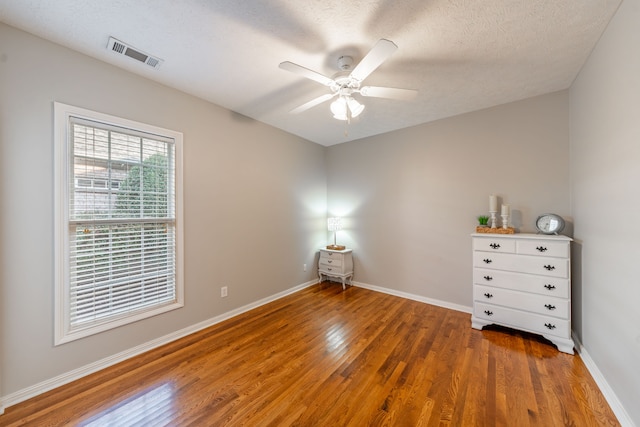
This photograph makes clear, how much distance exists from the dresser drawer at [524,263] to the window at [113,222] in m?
3.31

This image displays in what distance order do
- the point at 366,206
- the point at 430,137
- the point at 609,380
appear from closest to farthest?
1. the point at 609,380
2. the point at 430,137
3. the point at 366,206

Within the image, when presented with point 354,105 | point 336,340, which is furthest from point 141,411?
point 354,105

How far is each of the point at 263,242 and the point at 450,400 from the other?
2630 mm

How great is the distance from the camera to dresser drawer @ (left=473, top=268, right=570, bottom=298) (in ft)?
7.41

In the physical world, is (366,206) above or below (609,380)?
above

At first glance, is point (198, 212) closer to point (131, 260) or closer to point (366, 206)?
point (131, 260)

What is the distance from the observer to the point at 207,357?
2.19m

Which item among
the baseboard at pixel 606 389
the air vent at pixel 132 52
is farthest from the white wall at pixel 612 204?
the air vent at pixel 132 52

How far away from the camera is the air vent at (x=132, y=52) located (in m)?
1.83

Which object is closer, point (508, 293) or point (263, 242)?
point (508, 293)

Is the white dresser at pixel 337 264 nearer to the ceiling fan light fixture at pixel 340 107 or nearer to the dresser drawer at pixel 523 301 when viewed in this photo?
the dresser drawer at pixel 523 301

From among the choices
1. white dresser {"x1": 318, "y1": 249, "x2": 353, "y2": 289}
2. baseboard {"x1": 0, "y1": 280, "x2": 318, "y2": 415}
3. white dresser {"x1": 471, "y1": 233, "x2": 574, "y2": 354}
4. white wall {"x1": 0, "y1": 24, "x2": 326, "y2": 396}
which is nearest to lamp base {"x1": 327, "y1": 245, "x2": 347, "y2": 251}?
white dresser {"x1": 318, "y1": 249, "x2": 353, "y2": 289}

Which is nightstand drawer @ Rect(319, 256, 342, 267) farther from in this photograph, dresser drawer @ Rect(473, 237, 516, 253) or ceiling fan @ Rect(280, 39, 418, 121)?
ceiling fan @ Rect(280, 39, 418, 121)

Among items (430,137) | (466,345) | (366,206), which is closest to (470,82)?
(430,137)
